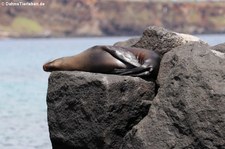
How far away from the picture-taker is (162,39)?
27.9ft

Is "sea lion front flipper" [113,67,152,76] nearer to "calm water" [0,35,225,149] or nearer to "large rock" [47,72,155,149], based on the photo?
"large rock" [47,72,155,149]

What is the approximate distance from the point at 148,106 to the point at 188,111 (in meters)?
0.76

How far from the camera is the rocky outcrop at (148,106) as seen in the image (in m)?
6.95

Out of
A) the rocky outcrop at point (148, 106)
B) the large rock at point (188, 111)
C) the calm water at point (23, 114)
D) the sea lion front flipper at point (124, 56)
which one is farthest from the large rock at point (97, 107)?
the calm water at point (23, 114)

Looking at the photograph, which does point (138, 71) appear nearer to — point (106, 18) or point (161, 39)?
point (161, 39)

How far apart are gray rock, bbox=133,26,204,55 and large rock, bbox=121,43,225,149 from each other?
3.75 feet

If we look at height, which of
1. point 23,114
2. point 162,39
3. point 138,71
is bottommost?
point 23,114

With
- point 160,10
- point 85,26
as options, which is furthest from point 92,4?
point 160,10

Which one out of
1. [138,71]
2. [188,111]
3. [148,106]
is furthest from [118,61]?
[188,111]

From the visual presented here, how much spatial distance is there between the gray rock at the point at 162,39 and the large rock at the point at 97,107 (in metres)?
0.91

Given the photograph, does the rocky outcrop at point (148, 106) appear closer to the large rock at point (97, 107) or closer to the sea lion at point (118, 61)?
the large rock at point (97, 107)

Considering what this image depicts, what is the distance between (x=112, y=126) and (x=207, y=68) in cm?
128

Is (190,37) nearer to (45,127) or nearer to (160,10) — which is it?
(45,127)

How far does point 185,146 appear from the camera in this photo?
6941 mm
